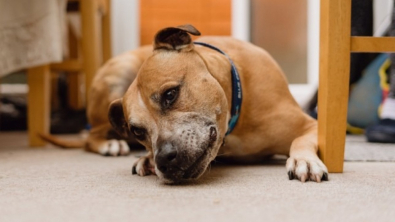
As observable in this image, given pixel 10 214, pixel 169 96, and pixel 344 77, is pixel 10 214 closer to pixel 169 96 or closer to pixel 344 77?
pixel 169 96

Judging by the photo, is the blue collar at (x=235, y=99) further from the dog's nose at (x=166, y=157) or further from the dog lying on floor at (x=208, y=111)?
the dog's nose at (x=166, y=157)

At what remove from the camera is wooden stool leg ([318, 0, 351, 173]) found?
1279 millimetres

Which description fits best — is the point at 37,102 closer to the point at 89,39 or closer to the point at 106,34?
the point at 89,39

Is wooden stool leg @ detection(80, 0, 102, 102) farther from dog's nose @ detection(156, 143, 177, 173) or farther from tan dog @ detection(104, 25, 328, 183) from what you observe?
dog's nose @ detection(156, 143, 177, 173)

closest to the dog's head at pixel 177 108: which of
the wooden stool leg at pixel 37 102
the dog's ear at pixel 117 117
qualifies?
the dog's ear at pixel 117 117

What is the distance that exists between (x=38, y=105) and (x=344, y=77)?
69.0 inches

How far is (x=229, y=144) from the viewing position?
158 cm

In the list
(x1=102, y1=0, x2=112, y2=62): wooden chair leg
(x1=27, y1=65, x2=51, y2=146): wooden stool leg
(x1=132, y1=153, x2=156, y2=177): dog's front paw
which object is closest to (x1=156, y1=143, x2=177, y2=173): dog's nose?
(x1=132, y1=153, x2=156, y2=177): dog's front paw

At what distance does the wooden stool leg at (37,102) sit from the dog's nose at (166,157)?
1.49 m

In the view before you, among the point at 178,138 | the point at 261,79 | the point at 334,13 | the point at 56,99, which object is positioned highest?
the point at 334,13

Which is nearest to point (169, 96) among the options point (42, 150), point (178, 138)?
point (178, 138)

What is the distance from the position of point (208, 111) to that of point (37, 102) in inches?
58.3

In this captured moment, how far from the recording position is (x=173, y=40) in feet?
4.77

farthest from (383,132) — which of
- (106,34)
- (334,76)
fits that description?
(106,34)
